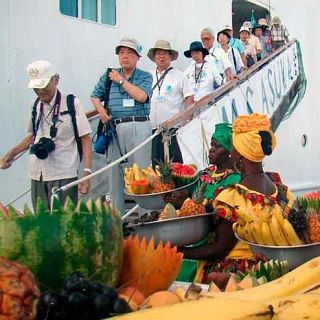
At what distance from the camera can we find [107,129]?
235 inches

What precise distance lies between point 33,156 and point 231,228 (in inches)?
92.3

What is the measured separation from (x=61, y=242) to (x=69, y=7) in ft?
17.5

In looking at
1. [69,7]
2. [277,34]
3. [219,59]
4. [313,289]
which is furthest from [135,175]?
[277,34]

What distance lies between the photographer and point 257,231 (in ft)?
9.91

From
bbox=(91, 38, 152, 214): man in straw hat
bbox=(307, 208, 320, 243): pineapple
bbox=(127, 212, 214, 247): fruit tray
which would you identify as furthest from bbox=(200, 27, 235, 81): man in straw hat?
bbox=(307, 208, 320, 243): pineapple

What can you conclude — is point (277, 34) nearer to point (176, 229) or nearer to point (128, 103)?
point (128, 103)

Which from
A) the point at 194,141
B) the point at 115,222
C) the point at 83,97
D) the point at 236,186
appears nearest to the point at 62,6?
the point at 83,97

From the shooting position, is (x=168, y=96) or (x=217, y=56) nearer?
(x=168, y=96)

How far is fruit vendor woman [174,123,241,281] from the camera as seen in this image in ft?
11.3

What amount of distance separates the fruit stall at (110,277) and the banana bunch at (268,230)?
0.07m

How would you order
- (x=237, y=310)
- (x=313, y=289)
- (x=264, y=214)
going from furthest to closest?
(x=264, y=214), (x=313, y=289), (x=237, y=310)

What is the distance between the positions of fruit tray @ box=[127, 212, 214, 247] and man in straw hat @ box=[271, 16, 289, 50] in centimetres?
784

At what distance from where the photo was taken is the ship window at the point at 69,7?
21.9 ft

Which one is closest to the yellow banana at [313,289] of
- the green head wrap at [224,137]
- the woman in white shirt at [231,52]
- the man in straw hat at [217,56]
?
the green head wrap at [224,137]
